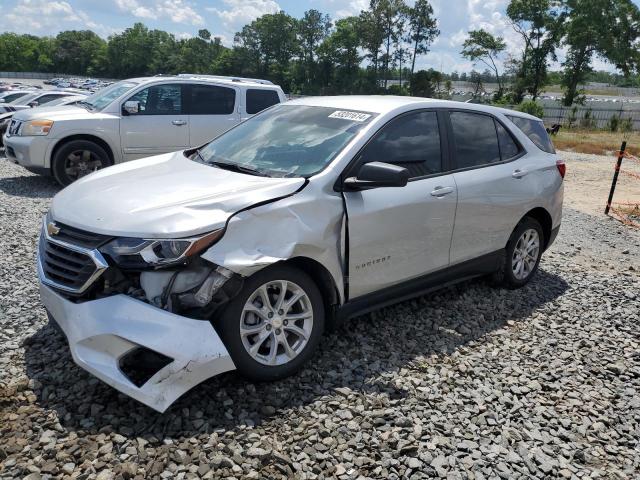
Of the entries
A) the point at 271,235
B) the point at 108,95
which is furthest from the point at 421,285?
the point at 108,95

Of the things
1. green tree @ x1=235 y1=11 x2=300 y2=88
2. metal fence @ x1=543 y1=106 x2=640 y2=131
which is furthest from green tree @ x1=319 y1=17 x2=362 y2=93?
metal fence @ x1=543 y1=106 x2=640 y2=131

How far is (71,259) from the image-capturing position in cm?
304

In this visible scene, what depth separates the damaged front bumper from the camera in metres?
2.78

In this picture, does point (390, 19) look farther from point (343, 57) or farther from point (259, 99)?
point (259, 99)

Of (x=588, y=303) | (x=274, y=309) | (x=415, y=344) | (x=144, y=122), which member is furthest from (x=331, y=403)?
(x=144, y=122)

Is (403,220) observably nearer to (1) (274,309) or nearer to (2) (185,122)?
(1) (274,309)

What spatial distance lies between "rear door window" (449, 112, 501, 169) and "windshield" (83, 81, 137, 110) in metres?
6.50

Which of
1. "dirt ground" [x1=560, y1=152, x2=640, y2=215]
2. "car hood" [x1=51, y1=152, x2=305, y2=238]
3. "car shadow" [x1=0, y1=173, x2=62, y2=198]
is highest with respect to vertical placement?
"car hood" [x1=51, y1=152, x2=305, y2=238]

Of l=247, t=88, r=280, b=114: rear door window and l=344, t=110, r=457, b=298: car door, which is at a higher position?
l=247, t=88, r=280, b=114: rear door window

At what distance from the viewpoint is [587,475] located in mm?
2807

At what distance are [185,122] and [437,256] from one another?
635cm

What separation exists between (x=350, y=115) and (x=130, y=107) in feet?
19.6

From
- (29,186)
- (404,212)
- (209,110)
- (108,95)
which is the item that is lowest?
(29,186)

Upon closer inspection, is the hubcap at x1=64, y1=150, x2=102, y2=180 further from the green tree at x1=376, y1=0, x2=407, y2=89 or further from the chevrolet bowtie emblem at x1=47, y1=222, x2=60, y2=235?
the green tree at x1=376, y1=0, x2=407, y2=89
